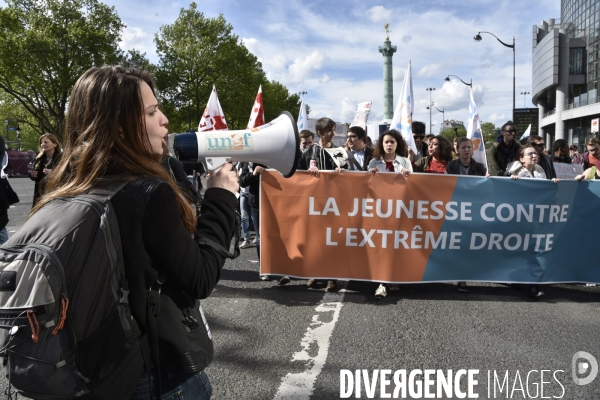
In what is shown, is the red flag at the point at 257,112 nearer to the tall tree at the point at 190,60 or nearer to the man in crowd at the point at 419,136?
the man in crowd at the point at 419,136

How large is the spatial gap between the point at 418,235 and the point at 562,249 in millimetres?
1495

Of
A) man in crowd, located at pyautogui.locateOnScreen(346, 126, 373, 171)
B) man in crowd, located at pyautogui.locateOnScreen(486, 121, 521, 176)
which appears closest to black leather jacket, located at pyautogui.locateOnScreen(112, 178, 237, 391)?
man in crowd, located at pyautogui.locateOnScreen(346, 126, 373, 171)

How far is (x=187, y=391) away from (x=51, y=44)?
3194 cm

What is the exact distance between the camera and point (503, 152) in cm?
693

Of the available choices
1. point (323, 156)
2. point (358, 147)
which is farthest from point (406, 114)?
point (323, 156)

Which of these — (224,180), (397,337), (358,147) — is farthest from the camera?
(358,147)

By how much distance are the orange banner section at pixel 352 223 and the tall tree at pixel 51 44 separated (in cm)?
2597

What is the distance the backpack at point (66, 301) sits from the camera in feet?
3.39

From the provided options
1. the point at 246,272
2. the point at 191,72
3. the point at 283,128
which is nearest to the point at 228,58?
the point at 191,72

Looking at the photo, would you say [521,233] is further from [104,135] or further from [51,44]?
[51,44]

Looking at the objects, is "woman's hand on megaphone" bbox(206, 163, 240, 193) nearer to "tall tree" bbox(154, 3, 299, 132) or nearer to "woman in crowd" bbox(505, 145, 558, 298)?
"woman in crowd" bbox(505, 145, 558, 298)

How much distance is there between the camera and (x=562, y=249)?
4953 mm

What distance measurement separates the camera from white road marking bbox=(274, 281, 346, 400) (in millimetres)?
2861

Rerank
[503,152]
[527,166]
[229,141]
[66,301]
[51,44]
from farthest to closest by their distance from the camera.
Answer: [51,44]
[503,152]
[527,166]
[229,141]
[66,301]
